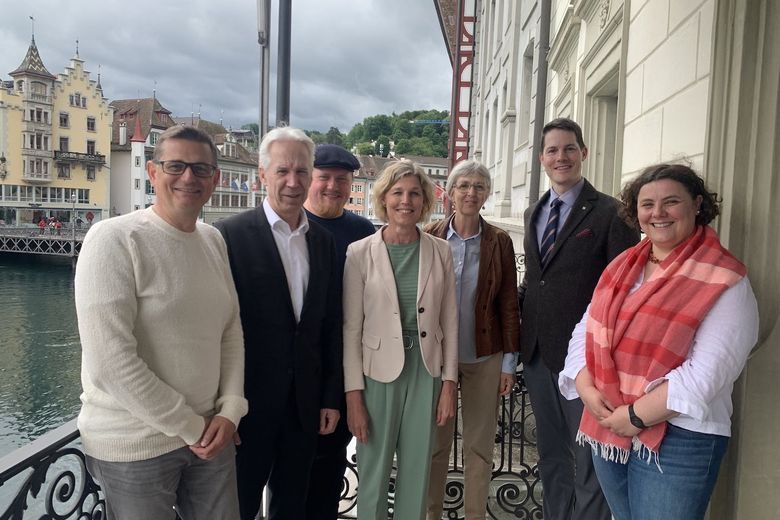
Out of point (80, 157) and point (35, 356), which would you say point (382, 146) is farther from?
point (35, 356)

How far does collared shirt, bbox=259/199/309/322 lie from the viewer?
275cm

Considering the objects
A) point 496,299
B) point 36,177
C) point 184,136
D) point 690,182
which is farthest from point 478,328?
point 36,177

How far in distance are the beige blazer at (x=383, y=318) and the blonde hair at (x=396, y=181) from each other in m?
0.19

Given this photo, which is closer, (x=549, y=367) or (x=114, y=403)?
(x=114, y=403)

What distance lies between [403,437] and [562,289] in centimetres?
113

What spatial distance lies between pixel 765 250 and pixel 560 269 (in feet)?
3.01

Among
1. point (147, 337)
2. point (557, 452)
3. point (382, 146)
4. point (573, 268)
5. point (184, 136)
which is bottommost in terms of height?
point (557, 452)

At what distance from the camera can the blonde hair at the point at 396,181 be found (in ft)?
9.75

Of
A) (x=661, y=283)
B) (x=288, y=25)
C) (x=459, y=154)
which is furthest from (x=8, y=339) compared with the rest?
(x=661, y=283)

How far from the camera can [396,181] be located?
9.71 ft

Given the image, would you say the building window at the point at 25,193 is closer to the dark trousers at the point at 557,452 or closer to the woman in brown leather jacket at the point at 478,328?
the woman in brown leather jacket at the point at 478,328

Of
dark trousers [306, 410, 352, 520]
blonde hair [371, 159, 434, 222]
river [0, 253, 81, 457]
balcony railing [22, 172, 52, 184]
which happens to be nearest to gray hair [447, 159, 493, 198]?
blonde hair [371, 159, 434, 222]

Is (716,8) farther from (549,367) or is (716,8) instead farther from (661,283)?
(549,367)

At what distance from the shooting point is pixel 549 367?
2988mm
